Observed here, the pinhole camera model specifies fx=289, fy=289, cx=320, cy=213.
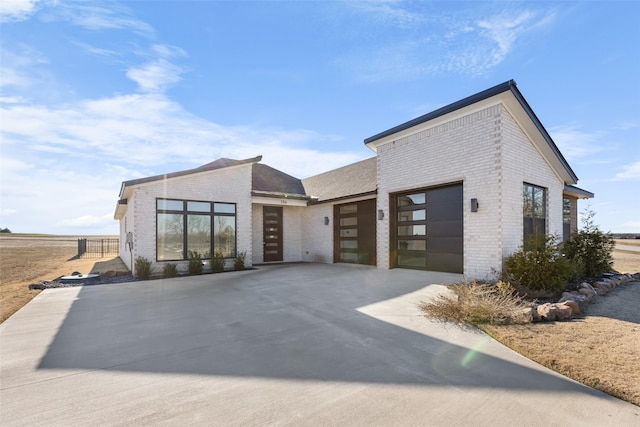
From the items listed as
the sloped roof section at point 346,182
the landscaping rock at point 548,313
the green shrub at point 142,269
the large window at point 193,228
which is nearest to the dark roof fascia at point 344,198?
the sloped roof section at point 346,182

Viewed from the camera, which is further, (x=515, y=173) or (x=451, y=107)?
(x=451, y=107)

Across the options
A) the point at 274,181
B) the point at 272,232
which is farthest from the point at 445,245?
the point at 274,181

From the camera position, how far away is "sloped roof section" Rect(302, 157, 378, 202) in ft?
40.8

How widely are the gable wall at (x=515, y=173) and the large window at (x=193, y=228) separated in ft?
32.2

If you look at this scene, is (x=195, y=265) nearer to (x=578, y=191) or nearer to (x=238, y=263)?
(x=238, y=263)

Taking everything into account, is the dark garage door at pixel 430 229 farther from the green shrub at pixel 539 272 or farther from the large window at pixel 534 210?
the large window at pixel 534 210

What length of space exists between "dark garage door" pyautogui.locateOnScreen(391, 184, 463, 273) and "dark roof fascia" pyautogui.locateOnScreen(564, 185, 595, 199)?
695cm

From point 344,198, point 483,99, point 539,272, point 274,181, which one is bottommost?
point 539,272

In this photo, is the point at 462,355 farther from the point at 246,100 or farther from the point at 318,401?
the point at 246,100

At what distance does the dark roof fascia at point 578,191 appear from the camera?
1250 centimetres

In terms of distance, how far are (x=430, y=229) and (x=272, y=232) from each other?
26.3ft

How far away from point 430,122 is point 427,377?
810cm

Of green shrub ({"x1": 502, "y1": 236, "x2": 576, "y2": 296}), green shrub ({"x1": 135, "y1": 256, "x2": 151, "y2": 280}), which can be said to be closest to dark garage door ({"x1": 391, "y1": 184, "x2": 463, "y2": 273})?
green shrub ({"x1": 502, "y1": 236, "x2": 576, "y2": 296})

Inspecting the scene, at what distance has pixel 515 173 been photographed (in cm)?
839
